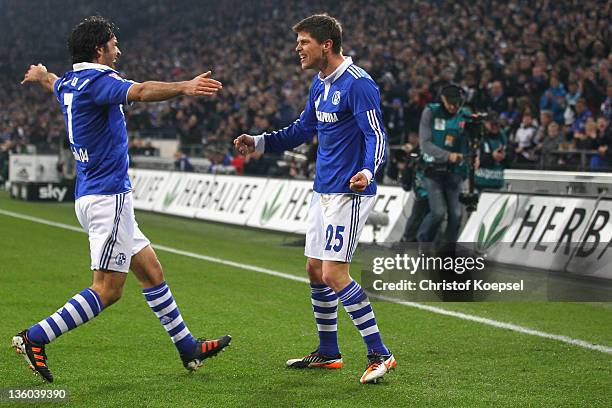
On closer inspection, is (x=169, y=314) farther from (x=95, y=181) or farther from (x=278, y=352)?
(x=278, y=352)

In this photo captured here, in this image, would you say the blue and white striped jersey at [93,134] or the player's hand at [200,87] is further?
the blue and white striped jersey at [93,134]

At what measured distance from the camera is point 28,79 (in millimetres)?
6637

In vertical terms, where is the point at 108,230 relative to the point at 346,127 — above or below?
below

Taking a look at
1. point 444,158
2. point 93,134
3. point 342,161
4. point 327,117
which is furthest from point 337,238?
point 444,158

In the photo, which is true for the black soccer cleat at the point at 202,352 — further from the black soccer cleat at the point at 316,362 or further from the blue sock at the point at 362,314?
the blue sock at the point at 362,314

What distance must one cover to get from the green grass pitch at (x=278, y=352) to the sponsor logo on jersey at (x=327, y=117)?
170cm

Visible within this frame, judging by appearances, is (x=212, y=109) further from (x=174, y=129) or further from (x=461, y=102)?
(x=461, y=102)

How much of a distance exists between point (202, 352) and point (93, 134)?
5.28 ft

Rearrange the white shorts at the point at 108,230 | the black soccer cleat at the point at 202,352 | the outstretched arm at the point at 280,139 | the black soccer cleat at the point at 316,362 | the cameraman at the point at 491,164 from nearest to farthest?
the white shorts at the point at 108,230 < the black soccer cleat at the point at 202,352 < the black soccer cleat at the point at 316,362 < the outstretched arm at the point at 280,139 < the cameraman at the point at 491,164

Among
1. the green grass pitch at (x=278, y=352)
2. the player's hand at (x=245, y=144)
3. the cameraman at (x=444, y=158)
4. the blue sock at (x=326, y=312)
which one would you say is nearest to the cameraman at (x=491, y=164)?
the cameraman at (x=444, y=158)

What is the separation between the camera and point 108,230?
5.76 metres

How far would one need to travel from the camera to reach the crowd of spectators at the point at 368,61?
17.0 meters

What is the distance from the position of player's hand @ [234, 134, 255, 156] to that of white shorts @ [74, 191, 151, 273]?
114 centimetres

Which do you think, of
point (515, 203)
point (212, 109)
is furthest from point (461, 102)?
point (212, 109)
